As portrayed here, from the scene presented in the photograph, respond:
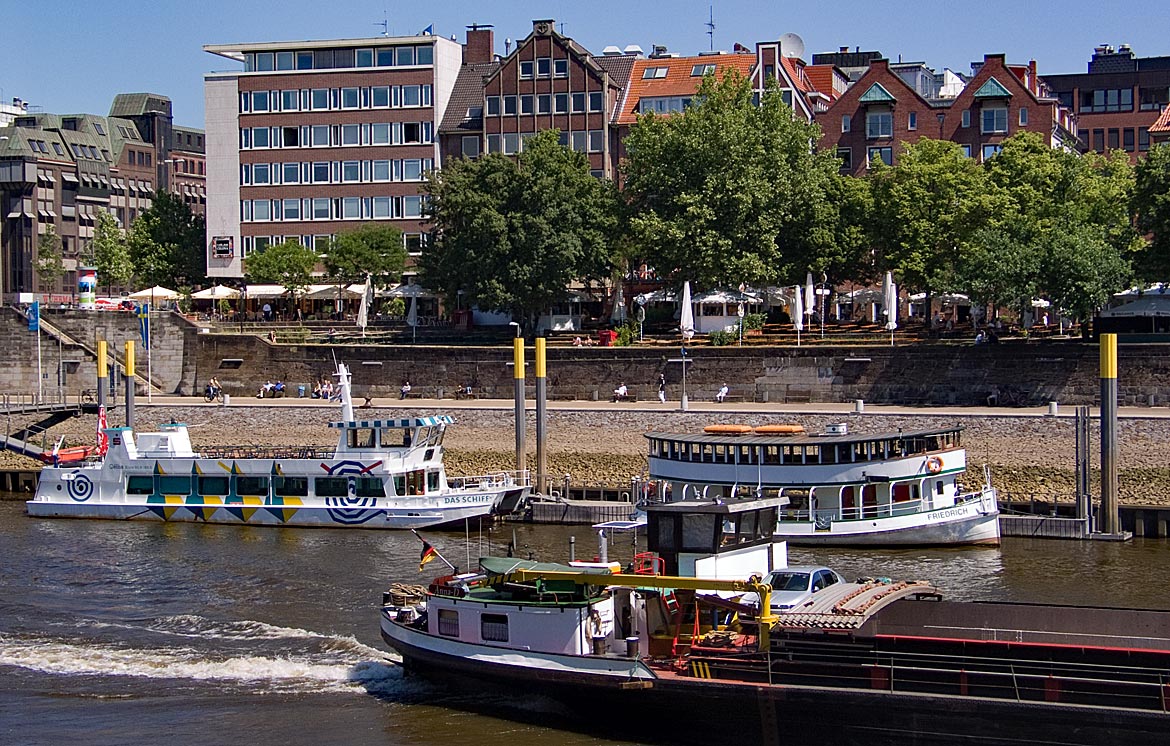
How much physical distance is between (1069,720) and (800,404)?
42925 millimetres

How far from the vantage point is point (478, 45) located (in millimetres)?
104188

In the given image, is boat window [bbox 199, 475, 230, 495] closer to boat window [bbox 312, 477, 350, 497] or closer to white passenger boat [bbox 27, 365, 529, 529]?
white passenger boat [bbox 27, 365, 529, 529]

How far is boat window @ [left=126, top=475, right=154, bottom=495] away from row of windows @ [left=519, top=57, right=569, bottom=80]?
47.5 meters

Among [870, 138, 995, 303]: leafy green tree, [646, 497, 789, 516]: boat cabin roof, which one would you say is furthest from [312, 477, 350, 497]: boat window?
[870, 138, 995, 303]: leafy green tree

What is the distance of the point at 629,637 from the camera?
29.6 meters

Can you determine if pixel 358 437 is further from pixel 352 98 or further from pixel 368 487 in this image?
pixel 352 98

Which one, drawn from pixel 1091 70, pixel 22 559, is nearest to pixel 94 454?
pixel 22 559

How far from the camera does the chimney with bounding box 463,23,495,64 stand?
10388 centimetres

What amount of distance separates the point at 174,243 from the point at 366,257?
20965 mm

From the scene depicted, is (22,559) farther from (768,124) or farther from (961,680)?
(768,124)

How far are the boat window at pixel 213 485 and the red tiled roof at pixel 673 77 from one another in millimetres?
48716

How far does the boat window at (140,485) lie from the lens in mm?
55094

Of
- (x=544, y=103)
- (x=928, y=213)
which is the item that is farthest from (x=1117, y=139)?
(x=928, y=213)

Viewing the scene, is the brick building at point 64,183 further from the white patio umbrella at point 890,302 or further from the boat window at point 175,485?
the white patio umbrella at point 890,302
